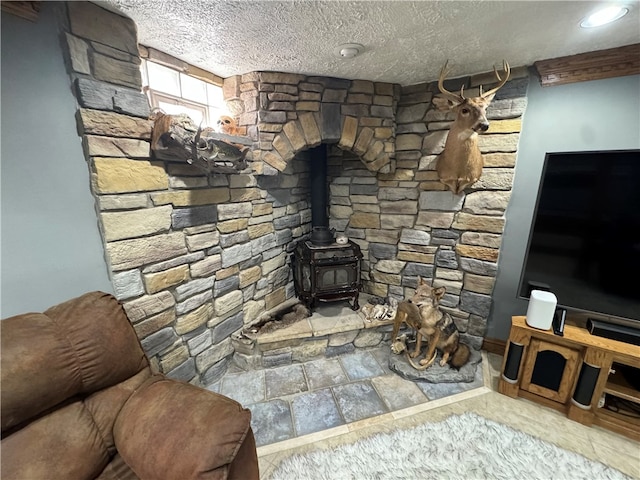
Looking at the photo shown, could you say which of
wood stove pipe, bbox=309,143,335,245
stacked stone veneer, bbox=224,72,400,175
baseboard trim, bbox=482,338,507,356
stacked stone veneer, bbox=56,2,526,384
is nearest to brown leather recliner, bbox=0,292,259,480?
stacked stone veneer, bbox=56,2,526,384

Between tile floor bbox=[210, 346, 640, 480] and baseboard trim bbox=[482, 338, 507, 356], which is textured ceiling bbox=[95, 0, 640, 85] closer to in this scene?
baseboard trim bbox=[482, 338, 507, 356]

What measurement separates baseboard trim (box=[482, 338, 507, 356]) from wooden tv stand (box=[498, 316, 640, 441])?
1.51 ft

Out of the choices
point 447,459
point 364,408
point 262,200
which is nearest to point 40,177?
point 262,200

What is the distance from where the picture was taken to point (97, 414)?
1013mm

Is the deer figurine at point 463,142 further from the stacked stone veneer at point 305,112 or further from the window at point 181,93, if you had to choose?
the window at point 181,93

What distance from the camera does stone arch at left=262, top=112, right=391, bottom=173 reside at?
2012mm

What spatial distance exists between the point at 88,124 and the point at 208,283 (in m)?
1.08

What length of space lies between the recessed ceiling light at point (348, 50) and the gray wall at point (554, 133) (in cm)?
128

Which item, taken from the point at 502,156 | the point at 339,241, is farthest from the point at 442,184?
the point at 339,241

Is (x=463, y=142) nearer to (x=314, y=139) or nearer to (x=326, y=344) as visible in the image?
(x=314, y=139)

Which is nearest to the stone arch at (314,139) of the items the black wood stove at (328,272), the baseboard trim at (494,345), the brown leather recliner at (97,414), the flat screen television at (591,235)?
the black wood stove at (328,272)

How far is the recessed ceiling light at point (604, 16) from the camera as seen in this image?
3.95 ft

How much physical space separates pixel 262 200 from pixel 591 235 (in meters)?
2.25

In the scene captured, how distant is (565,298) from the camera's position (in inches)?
66.7
